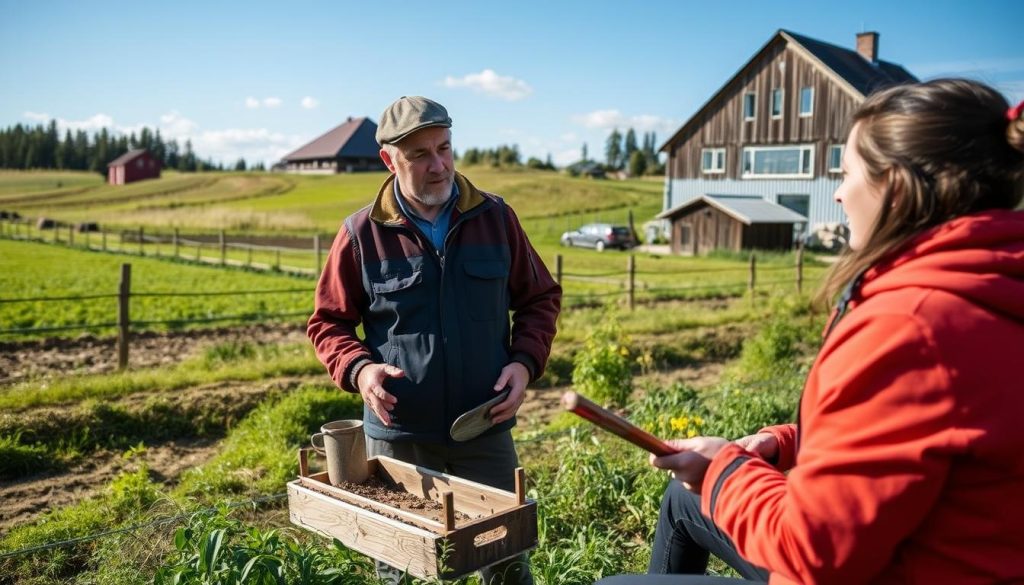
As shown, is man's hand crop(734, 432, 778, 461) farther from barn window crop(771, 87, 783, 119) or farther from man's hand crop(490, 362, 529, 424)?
barn window crop(771, 87, 783, 119)

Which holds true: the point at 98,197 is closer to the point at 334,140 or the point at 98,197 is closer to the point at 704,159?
the point at 334,140

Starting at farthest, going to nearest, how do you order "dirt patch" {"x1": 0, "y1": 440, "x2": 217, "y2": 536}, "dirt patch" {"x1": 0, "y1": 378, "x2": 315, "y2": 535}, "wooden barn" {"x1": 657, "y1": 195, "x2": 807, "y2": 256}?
"wooden barn" {"x1": 657, "y1": 195, "x2": 807, "y2": 256}
"dirt patch" {"x1": 0, "y1": 378, "x2": 315, "y2": 535}
"dirt patch" {"x1": 0, "y1": 440, "x2": 217, "y2": 536}

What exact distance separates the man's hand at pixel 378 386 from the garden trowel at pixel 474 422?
27 centimetres

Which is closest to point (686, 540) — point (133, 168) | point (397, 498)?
point (397, 498)

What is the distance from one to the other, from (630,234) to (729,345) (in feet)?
84.1

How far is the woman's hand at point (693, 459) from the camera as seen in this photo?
184 centimetres

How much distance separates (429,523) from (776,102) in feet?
112

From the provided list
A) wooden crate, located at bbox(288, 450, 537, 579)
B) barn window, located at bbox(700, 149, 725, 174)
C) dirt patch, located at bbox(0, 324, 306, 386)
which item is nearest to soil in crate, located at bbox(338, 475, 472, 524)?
wooden crate, located at bbox(288, 450, 537, 579)

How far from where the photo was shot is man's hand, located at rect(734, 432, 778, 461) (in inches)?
85.8

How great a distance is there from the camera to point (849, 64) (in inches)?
1363

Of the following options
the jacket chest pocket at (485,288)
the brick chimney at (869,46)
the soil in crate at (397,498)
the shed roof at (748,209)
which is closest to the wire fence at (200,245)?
the shed roof at (748,209)

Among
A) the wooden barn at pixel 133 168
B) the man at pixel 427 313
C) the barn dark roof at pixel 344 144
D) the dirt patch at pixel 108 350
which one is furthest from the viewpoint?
the barn dark roof at pixel 344 144

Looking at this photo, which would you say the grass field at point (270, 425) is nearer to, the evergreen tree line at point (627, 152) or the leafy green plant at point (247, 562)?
the leafy green plant at point (247, 562)

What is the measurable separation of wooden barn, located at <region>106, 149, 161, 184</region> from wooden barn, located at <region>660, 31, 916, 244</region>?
79.1 metres
